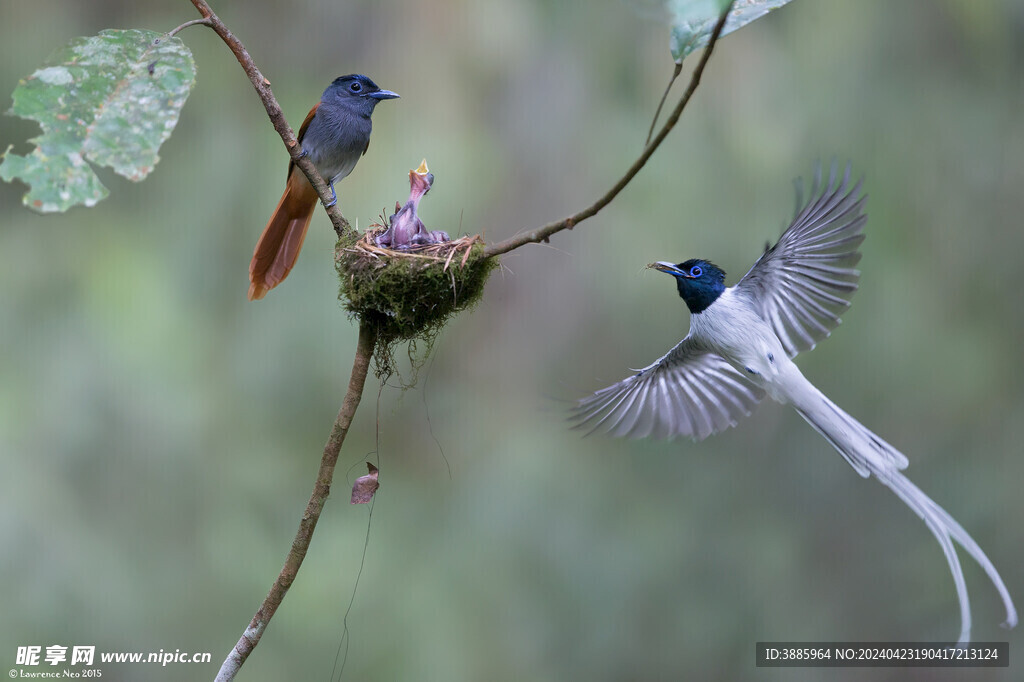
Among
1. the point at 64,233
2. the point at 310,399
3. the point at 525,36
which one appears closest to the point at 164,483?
the point at 310,399

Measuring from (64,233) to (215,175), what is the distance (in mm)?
841

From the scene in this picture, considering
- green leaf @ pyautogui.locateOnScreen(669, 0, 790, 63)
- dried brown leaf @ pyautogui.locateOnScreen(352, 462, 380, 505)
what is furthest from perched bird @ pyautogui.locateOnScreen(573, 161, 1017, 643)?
dried brown leaf @ pyautogui.locateOnScreen(352, 462, 380, 505)

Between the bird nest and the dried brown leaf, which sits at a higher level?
the bird nest

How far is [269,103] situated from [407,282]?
1.78 feet

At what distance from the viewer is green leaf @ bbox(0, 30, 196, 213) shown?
1.55 meters

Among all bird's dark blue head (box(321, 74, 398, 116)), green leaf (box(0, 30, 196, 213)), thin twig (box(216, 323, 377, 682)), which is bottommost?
thin twig (box(216, 323, 377, 682))

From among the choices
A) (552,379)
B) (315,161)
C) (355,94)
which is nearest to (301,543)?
(315,161)

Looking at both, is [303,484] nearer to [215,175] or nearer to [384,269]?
[215,175]

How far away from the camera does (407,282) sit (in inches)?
94.3

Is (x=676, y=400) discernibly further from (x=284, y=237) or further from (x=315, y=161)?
(x=315, y=161)

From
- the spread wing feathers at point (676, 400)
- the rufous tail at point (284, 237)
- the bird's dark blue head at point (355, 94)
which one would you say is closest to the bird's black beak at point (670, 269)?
the spread wing feathers at point (676, 400)

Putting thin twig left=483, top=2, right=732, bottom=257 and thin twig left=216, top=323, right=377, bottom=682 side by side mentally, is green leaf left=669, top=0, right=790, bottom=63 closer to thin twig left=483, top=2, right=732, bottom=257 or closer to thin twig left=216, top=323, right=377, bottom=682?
thin twig left=483, top=2, right=732, bottom=257

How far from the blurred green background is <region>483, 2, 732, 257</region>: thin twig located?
2.95 meters

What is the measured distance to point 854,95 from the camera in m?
4.93
